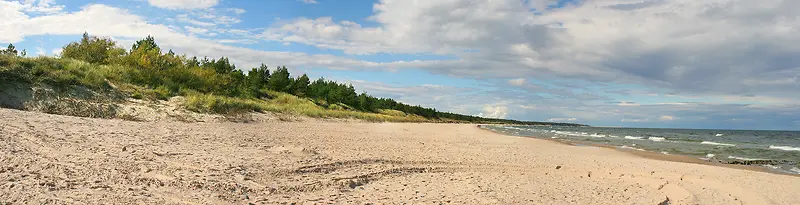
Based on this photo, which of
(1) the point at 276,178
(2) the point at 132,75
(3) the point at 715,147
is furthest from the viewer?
(3) the point at 715,147

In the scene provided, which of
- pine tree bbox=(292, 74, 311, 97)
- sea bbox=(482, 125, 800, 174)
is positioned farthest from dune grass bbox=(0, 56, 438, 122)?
pine tree bbox=(292, 74, 311, 97)

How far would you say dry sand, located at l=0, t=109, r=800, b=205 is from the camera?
17.4ft

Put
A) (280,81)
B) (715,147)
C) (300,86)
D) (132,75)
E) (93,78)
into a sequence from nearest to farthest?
(93,78) → (132,75) → (715,147) → (280,81) → (300,86)

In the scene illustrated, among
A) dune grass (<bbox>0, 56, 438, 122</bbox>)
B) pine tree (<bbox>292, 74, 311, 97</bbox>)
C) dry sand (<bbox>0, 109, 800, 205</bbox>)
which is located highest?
pine tree (<bbox>292, 74, 311, 97</bbox>)

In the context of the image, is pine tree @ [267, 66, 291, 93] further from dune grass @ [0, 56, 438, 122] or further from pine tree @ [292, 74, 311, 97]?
dune grass @ [0, 56, 438, 122]

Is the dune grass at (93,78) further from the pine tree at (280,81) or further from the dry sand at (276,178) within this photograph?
the pine tree at (280,81)

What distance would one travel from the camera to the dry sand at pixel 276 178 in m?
5.29

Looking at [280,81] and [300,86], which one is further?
[300,86]

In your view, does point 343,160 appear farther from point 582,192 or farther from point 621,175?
point 621,175

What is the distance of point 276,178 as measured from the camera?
6.82m

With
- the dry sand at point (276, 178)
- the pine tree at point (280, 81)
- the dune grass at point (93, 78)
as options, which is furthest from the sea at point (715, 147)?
the pine tree at point (280, 81)

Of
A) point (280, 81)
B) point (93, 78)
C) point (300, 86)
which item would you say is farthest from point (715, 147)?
point (300, 86)

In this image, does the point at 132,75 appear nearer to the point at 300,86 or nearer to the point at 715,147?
the point at 715,147

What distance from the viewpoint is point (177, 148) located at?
28.6 feet
